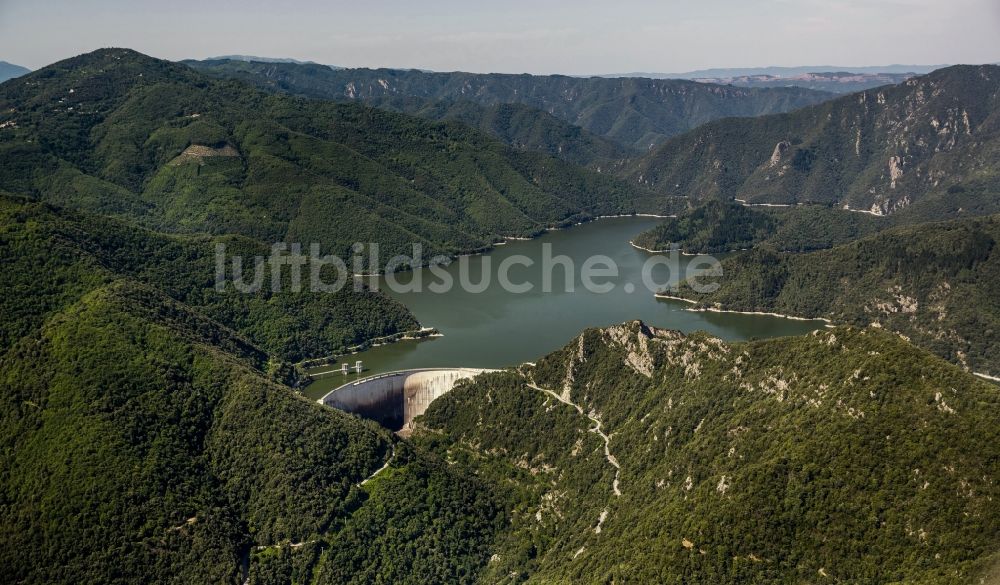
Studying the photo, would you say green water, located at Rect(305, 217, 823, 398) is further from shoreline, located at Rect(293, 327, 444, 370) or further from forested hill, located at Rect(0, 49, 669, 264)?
forested hill, located at Rect(0, 49, 669, 264)

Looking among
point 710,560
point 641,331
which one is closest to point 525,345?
point 641,331

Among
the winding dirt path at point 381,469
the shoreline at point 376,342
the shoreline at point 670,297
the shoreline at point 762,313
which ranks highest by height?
the winding dirt path at point 381,469

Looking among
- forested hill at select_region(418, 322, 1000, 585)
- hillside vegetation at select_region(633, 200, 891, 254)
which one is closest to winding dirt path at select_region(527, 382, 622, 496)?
forested hill at select_region(418, 322, 1000, 585)

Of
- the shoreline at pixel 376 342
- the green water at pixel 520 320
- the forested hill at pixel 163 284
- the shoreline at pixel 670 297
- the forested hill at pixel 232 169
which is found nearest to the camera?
the forested hill at pixel 163 284

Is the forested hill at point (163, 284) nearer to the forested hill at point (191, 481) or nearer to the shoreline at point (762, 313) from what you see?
the forested hill at point (191, 481)

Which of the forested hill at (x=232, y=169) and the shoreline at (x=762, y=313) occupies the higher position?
the forested hill at (x=232, y=169)

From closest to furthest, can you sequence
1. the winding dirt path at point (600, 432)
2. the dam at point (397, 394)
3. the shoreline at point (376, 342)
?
the winding dirt path at point (600, 432), the dam at point (397, 394), the shoreline at point (376, 342)

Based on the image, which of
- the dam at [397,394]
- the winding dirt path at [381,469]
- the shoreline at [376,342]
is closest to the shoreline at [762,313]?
the shoreline at [376,342]
